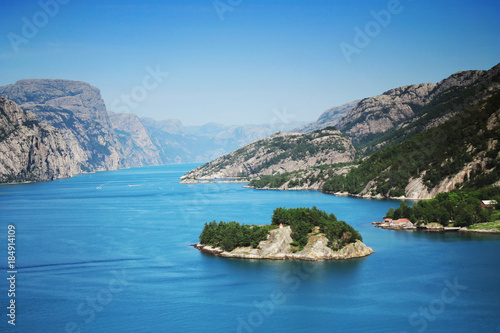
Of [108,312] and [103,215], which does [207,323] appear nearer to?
[108,312]

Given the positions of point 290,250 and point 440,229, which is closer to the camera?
point 290,250

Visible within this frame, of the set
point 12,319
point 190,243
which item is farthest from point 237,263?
point 12,319

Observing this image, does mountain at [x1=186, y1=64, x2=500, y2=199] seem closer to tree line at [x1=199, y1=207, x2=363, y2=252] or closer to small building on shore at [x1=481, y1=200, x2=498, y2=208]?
small building on shore at [x1=481, y1=200, x2=498, y2=208]

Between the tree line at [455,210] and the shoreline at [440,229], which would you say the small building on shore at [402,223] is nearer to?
the shoreline at [440,229]

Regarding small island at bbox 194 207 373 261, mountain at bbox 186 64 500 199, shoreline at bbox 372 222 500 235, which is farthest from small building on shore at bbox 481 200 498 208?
small island at bbox 194 207 373 261

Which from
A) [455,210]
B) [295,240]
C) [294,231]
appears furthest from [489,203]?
[295,240]

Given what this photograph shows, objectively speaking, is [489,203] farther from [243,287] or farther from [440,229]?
[243,287]

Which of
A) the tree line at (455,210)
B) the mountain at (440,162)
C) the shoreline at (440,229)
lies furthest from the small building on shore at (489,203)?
the mountain at (440,162)
